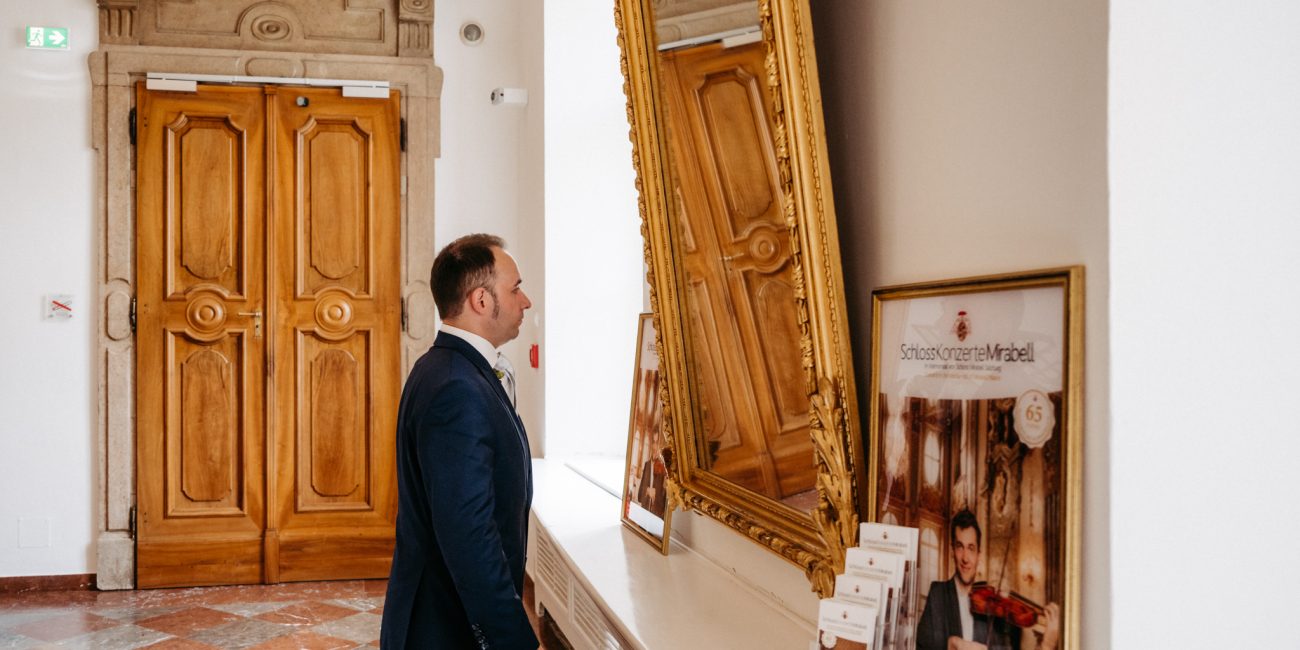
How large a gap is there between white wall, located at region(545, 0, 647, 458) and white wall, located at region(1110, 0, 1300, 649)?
14.1ft

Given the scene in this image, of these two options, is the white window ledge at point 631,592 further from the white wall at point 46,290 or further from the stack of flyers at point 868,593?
the white wall at point 46,290

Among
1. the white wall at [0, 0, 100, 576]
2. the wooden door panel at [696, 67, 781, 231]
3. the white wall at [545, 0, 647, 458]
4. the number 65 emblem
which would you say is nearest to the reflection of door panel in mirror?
the wooden door panel at [696, 67, 781, 231]

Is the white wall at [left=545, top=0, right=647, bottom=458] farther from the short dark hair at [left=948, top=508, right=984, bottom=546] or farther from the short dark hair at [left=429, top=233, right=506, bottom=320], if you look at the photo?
the short dark hair at [left=948, top=508, right=984, bottom=546]

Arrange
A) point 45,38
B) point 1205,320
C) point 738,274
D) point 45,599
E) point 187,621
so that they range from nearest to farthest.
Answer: point 1205,320
point 738,274
point 187,621
point 45,599
point 45,38

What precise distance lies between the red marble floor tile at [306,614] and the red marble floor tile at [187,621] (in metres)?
0.21

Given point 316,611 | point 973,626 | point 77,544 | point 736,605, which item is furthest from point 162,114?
point 973,626

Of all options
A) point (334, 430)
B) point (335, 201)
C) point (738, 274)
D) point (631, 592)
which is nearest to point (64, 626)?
point (334, 430)

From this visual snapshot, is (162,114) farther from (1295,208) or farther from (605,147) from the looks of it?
(1295,208)

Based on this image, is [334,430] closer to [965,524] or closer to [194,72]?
[194,72]

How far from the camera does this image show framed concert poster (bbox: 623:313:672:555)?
314cm

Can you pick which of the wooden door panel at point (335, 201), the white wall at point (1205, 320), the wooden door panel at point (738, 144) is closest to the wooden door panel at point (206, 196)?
the wooden door panel at point (335, 201)

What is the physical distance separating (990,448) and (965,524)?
0.12 meters

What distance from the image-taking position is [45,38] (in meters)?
5.94

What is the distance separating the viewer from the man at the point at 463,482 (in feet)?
7.27
